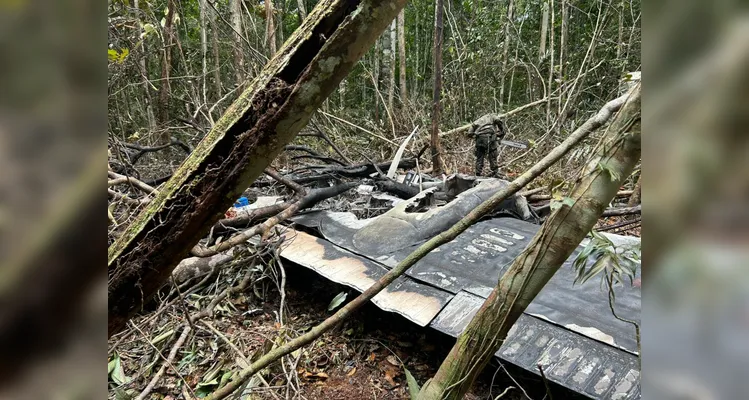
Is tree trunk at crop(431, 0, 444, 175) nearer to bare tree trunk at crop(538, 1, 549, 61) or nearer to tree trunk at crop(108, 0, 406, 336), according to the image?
bare tree trunk at crop(538, 1, 549, 61)

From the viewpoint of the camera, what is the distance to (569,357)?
8.38 ft

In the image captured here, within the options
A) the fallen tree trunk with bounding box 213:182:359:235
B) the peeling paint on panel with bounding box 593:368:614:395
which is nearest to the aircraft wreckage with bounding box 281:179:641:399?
the peeling paint on panel with bounding box 593:368:614:395

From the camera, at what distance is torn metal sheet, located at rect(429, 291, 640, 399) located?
7.67 feet

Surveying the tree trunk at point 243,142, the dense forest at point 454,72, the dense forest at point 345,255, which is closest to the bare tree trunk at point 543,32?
the dense forest at point 454,72

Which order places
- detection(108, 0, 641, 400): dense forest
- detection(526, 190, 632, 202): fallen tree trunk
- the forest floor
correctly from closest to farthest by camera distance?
detection(108, 0, 641, 400): dense forest < the forest floor < detection(526, 190, 632, 202): fallen tree trunk

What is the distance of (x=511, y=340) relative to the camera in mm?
2773

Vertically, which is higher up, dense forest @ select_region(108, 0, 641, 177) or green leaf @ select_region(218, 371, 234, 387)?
dense forest @ select_region(108, 0, 641, 177)

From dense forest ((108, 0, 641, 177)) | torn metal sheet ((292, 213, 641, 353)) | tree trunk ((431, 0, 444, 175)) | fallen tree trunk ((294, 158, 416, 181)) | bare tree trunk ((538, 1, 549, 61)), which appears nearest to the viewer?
Answer: torn metal sheet ((292, 213, 641, 353))

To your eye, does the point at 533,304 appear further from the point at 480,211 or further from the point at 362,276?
the point at 480,211

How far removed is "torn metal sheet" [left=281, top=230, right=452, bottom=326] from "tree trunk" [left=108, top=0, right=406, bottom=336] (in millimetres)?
1913

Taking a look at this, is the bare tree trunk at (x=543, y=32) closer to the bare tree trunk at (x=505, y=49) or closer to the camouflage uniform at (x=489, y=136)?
the bare tree trunk at (x=505, y=49)
